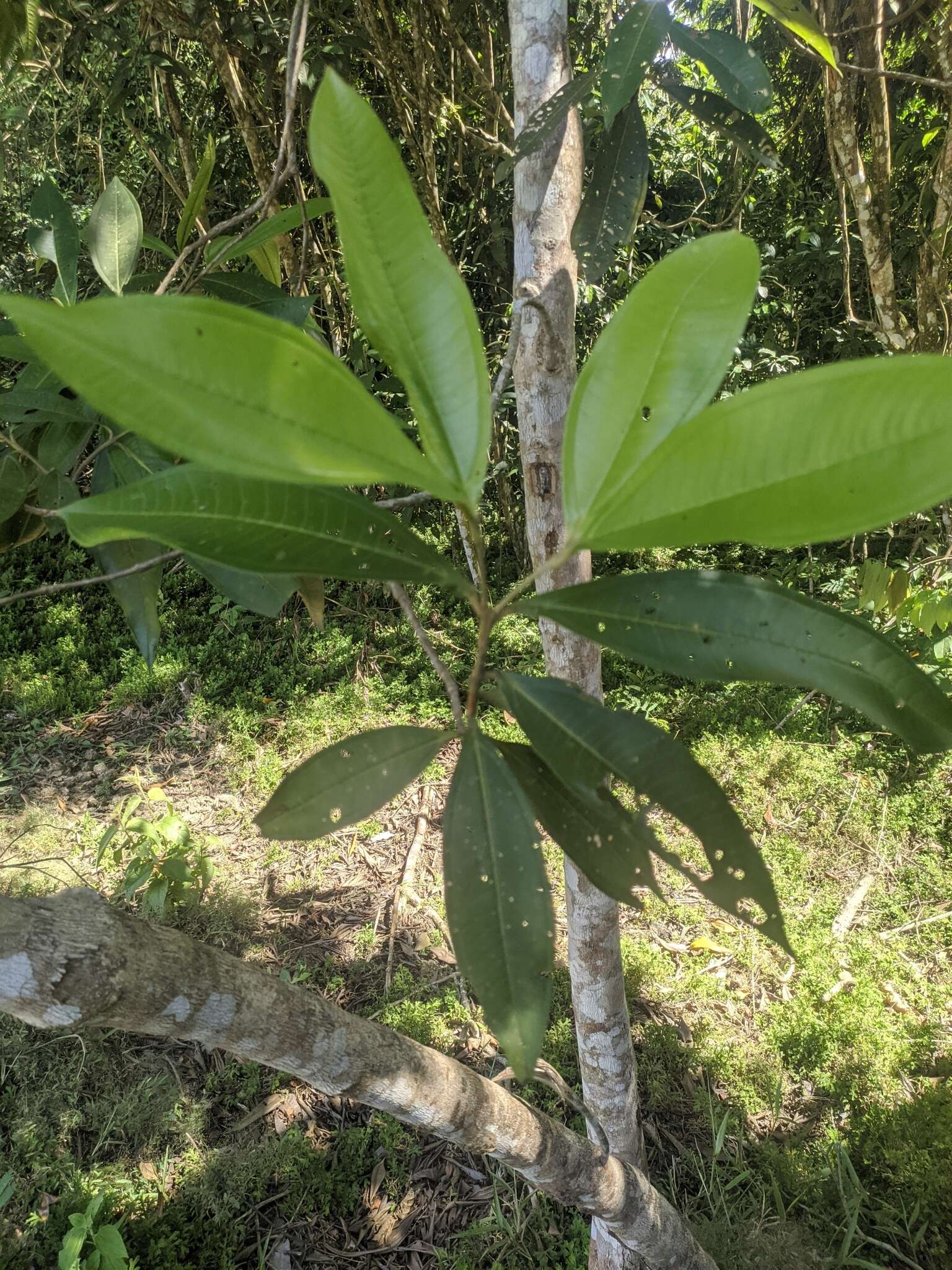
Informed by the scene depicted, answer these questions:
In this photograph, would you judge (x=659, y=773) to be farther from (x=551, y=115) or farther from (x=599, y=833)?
(x=551, y=115)

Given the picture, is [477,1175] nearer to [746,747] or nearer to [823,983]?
[823,983]

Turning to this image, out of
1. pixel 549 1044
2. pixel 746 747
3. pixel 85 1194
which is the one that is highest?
pixel 746 747

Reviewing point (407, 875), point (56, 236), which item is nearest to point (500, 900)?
point (56, 236)

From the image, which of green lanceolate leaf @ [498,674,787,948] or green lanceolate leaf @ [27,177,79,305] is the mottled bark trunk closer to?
green lanceolate leaf @ [498,674,787,948]

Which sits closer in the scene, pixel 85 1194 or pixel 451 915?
pixel 451 915

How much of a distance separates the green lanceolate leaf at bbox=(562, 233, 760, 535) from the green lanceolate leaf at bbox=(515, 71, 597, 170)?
0.36m

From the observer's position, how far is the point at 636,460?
0.30 m

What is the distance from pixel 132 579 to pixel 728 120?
71cm

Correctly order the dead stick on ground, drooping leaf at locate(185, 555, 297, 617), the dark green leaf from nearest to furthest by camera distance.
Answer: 1. drooping leaf at locate(185, 555, 297, 617)
2. the dark green leaf
3. the dead stick on ground

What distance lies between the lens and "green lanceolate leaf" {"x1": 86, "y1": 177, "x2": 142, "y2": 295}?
715mm

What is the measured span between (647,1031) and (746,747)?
36.2 inches

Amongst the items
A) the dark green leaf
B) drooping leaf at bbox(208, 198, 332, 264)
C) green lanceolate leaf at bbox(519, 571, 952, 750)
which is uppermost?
drooping leaf at bbox(208, 198, 332, 264)

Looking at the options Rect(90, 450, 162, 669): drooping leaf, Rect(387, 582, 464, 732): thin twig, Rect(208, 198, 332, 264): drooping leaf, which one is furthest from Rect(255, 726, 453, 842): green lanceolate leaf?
Rect(208, 198, 332, 264): drooping leaf

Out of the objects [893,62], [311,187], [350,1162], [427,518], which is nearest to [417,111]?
[311,187]
